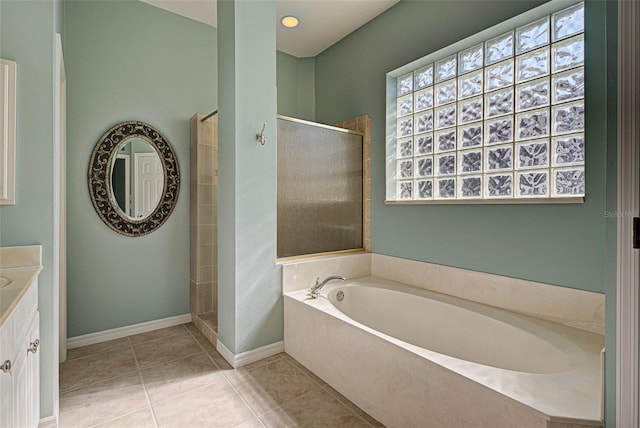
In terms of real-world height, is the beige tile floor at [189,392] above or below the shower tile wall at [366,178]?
below

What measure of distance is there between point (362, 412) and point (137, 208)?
235cm

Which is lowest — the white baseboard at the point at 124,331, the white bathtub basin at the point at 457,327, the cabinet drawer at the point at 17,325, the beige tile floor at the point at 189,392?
the beige tile floor at the point at 189,392

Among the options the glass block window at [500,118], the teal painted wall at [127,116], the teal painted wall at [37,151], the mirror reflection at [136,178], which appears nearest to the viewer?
the teal painted wall at [37,151]

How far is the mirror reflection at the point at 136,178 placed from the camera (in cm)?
264

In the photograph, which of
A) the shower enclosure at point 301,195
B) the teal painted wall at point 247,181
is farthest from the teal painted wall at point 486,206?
the teal painted wall at point 247,181

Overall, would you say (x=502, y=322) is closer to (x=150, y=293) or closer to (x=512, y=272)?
(x=512, y=272)

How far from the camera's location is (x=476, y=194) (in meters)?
2.26

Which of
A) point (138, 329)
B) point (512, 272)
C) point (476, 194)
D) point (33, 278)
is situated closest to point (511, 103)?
point (476, 194)

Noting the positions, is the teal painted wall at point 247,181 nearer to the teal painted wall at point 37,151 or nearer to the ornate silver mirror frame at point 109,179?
the ornate silver mirror frame at point 109,179

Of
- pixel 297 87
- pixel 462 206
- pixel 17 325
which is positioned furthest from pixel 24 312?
pixel 297 87

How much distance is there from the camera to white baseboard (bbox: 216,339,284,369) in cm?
217

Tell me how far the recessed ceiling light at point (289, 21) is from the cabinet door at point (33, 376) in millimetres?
2948

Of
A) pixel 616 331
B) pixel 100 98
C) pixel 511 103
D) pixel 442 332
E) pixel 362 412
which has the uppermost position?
pixel 100 98

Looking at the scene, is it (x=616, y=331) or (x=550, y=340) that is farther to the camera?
(x=550, y=340)
